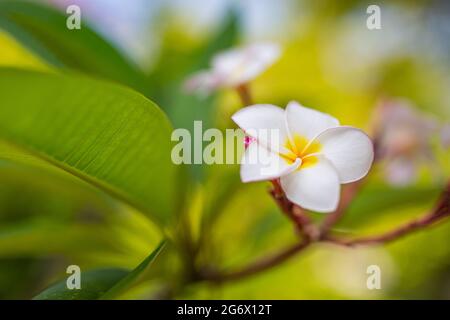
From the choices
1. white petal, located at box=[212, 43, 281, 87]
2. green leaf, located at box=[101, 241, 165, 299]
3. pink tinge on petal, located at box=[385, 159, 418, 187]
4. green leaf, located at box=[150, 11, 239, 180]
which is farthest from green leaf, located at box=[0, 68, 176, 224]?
pink tinge on petal, located at box=[385, 159, 418, 187]

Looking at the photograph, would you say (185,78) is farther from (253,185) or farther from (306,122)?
(306,122)

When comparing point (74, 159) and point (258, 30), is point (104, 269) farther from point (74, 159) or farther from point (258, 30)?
point (258, 30)

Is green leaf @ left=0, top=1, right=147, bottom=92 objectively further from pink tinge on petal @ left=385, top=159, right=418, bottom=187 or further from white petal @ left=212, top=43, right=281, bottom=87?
pink tinge on petal @ left=385, top=159, right=418, bottom=187

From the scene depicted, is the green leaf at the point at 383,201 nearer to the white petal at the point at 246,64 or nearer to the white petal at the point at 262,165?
the white petal at the point at 246,64

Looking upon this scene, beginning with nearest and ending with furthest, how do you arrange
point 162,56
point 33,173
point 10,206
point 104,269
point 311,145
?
point 311,145 < point 104,269 < point 33,173 < point 10,206 < point 162,56

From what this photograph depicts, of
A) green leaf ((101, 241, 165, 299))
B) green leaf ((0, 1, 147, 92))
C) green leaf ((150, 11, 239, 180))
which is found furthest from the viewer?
green leaf ((150, 11, 239, 180))
